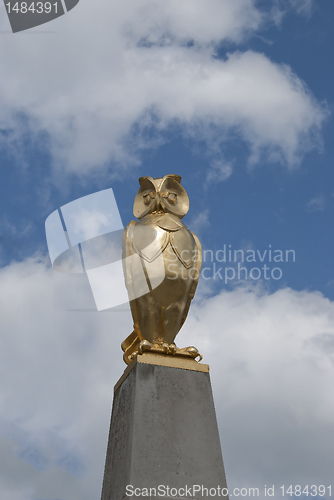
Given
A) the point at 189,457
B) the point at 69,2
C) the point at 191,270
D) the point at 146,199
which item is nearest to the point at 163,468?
the point at 189,457

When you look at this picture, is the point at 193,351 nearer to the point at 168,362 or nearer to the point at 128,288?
the point at 168,362

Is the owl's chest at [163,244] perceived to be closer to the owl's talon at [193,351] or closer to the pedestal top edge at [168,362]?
the owl's talon at [193,351]

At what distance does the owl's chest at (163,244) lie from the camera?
604 cm

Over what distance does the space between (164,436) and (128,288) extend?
1.87m

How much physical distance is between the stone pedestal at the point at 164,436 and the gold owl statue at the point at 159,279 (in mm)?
285

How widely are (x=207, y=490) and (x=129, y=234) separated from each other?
312 cm

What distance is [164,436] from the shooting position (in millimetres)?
4984

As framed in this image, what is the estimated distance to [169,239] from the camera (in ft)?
20.1

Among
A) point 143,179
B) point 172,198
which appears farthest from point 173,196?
point 143,179

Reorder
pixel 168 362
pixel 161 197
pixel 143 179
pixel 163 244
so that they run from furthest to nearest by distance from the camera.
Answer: pixel 143 179, pixel 161 197, pixel 163 244, pixel 168 362

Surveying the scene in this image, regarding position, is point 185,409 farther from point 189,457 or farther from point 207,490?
point 207,490

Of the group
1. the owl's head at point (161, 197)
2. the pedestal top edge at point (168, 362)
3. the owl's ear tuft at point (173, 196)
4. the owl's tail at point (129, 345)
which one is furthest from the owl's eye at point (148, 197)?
the pedestal top edge at point (168, 362)

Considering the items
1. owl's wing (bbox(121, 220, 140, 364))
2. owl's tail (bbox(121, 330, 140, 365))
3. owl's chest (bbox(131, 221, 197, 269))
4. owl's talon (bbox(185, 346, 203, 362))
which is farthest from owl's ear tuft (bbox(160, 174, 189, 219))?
owl's talon (bbox(185, 346, 203, 362))

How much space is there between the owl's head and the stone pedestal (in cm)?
210
